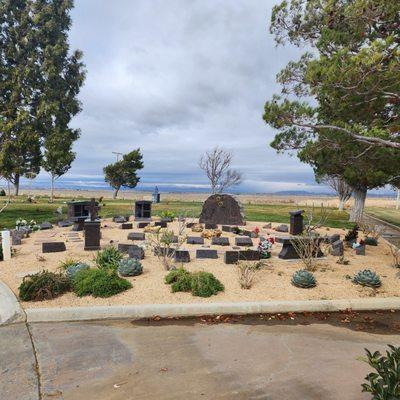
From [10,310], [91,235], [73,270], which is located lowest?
[10,310]

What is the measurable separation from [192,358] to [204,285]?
307cm

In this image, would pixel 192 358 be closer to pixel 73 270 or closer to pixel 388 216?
pixel 73 270

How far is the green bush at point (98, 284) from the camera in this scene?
812cm

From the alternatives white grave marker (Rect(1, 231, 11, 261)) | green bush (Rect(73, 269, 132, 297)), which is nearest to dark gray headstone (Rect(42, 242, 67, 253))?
white grave marker (Rect(1, 231, 11, 261))

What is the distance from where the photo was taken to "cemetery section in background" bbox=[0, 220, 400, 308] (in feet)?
26.4

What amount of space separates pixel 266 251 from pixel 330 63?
6.35m

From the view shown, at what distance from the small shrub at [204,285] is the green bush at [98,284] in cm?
165

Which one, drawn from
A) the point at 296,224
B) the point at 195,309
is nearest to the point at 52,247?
the point at 195,309

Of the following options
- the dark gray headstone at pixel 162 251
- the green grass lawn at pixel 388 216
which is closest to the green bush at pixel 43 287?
the dark gray headstone at pixel 162 251

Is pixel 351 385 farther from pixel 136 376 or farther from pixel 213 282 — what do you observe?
pixel 213 282

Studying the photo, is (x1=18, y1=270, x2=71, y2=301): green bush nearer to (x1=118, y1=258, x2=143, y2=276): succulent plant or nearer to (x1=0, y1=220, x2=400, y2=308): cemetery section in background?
(x1=0, y1=220, x2=400, y2=308): cemetery section in background

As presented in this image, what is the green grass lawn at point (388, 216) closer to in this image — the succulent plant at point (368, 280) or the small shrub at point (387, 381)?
the succulent plant at point (368, 280)

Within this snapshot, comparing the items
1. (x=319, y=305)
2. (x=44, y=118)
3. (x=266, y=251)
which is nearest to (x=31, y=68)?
(x=44, y=118)

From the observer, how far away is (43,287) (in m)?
7.99
